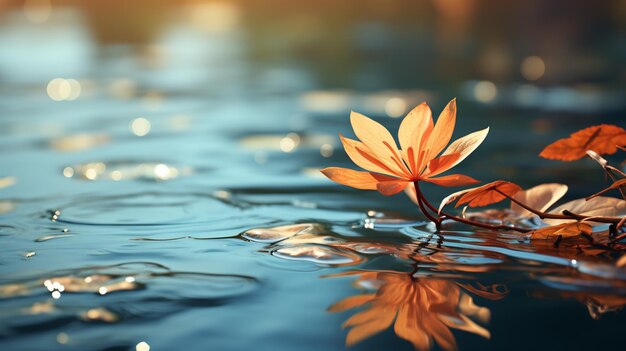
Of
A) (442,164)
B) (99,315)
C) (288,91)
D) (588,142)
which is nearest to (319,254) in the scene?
(442,164)

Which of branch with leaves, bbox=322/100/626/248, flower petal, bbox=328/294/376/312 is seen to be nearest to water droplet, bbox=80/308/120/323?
flower petal, bbox=328/294/376/312

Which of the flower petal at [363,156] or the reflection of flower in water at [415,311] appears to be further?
the flower petal at [363,156]

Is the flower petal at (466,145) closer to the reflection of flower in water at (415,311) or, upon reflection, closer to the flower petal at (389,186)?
the flower petal at (389,186)

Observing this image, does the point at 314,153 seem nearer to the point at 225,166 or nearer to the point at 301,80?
the point at 225,166

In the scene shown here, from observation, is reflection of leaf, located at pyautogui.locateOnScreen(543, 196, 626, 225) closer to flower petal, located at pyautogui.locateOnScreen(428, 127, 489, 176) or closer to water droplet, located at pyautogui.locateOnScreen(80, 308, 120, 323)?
flower petal, located at pyautogui.locateOnScreen(428, 127, 489, 176)

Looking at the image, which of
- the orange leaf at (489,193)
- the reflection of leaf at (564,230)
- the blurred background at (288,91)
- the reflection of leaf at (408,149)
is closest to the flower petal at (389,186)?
the reflection of leaf at (408,149)

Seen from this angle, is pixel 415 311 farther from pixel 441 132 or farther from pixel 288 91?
pixel 288 91
